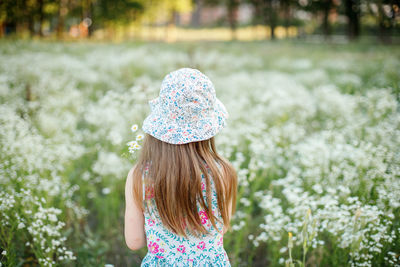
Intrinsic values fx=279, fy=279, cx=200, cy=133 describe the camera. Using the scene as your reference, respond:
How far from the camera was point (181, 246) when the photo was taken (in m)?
1.85

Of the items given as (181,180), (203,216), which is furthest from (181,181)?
(203,216)

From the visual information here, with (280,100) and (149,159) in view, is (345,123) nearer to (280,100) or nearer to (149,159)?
(280,100)

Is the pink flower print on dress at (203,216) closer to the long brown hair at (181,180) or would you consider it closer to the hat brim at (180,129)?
the long brown hair at (181,180)

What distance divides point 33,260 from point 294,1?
38687mm

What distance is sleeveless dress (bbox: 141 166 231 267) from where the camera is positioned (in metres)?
1.82

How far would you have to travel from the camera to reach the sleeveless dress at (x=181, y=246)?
1.82 meters

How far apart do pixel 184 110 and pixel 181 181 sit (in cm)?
42

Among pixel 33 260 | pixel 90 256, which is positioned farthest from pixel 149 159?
pixel 33 260

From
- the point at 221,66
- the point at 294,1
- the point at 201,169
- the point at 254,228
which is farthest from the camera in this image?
the point at 294,1

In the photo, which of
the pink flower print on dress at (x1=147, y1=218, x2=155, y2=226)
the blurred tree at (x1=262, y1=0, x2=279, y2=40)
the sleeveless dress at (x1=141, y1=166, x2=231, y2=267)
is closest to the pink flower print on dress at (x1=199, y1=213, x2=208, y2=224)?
the sleeveless dress at (x1=141, y1=166, x2=231, y2=267)

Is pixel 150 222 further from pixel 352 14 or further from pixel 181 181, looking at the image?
pixel 352 14

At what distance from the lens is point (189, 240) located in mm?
1843

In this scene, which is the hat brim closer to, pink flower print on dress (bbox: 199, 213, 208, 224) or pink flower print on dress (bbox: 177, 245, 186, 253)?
pink flower print on dress (bbox: 199, 213, 208, 224)

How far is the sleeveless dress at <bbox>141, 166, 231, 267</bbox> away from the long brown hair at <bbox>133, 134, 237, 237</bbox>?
2.7 inches
